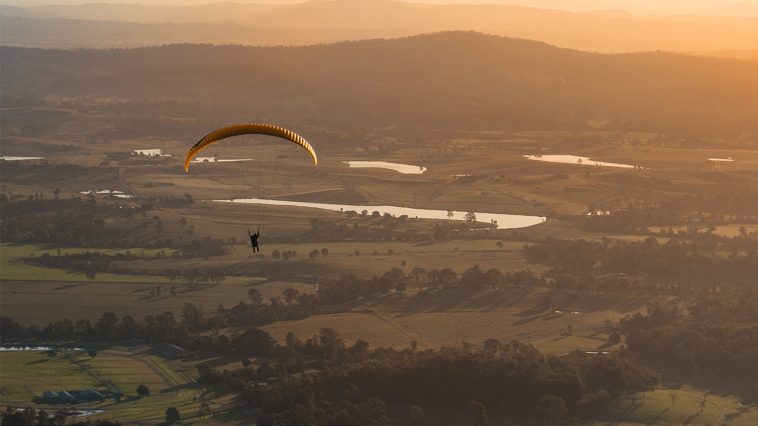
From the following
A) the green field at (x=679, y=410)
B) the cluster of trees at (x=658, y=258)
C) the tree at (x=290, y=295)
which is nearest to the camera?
the green field at (x=679, y=410)

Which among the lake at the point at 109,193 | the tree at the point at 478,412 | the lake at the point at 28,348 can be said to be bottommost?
the tree at the point at 478,412

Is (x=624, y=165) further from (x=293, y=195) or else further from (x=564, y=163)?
(x=293, y=195)

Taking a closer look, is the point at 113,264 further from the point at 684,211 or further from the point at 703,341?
the point at 684,211

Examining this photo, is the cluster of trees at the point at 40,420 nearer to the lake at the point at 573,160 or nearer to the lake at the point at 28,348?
the lake at the point at 28,348

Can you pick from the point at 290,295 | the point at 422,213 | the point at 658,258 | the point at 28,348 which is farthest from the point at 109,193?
the point at 28,348

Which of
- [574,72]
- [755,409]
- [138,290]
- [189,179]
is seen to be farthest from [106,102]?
[755,409]

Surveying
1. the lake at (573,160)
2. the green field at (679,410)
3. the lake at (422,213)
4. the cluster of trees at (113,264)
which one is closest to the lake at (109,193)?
the lake at (422,213)
